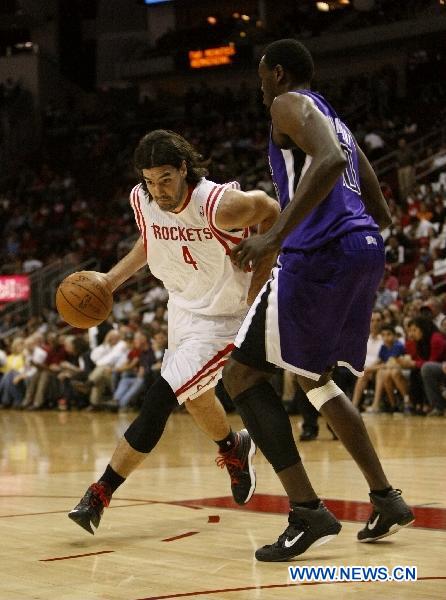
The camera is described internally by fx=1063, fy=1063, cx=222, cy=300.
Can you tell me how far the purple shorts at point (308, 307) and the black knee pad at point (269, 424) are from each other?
120 mm

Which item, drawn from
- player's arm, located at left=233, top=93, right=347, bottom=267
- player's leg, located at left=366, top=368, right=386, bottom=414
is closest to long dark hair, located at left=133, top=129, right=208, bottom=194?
player's arm, located at left=233, top=93, right=347, bottom=267

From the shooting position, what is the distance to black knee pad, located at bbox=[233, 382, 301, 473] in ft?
12.8

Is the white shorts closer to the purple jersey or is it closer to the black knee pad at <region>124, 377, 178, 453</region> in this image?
the black knee pad at <region>124, 377, 178, 453</region>

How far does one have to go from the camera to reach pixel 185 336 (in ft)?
16.1

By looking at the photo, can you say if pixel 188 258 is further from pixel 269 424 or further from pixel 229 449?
pixel 269 424

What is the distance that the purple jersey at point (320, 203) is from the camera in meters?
3.86

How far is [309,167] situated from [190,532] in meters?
1.76

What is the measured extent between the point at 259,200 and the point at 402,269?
11045mm

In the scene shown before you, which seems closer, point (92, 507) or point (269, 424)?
point (269, 424)

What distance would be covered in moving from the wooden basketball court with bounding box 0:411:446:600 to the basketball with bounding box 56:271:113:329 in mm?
946

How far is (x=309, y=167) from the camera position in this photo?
3648 mm

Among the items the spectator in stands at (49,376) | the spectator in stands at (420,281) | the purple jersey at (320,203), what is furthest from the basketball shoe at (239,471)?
the spectator in stands at (49,376)

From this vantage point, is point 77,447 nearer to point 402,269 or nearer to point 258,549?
point 258,549

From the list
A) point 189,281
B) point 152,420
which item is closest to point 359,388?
point 189,281
